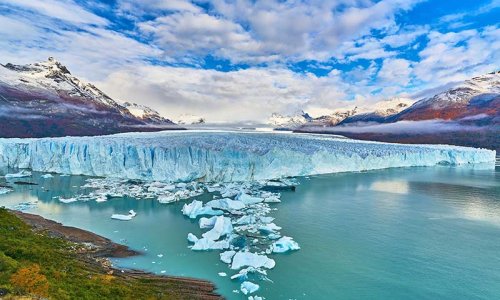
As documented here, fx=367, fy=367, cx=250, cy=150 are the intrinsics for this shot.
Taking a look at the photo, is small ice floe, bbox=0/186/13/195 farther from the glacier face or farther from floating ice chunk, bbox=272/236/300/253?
floating ice chunk, bbox=272/236/300/253

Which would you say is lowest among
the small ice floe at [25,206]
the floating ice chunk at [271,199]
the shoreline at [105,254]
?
the small ice floe at [25,206]

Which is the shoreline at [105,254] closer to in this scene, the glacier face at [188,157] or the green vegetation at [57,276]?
the green vegetation at [57,276]

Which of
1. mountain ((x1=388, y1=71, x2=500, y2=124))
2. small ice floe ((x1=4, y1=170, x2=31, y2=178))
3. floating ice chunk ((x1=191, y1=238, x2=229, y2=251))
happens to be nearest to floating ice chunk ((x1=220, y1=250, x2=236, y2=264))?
floating ice chunk ((x1=191, y1=238, x2=229, y2=251))

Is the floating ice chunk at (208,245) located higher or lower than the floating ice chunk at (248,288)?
higher

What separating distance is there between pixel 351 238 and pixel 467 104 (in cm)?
7778

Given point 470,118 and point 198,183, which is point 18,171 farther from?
point 470,118

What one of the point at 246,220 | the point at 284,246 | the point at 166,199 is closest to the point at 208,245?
the point at 284,246

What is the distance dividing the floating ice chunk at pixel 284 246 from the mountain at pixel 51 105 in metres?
52.8

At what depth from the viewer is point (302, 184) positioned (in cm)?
2405

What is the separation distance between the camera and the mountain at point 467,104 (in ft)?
230

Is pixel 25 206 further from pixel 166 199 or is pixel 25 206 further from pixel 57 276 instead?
pixel 57 276

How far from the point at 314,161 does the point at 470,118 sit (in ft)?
189

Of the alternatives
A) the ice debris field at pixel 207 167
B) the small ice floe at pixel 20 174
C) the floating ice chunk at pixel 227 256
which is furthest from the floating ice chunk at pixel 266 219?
the small ice floe at pixel 20 174

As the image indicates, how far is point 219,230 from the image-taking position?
1259cm
